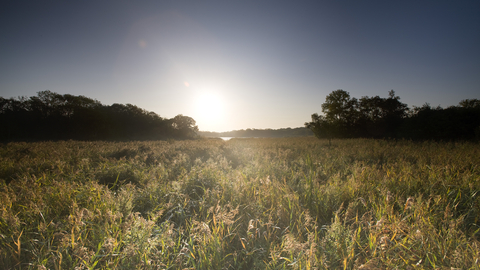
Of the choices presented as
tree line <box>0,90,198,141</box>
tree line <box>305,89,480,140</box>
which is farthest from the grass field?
tree line <box>0,90,198,141</box>

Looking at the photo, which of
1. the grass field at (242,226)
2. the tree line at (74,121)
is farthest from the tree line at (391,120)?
the tree line at (74,121)

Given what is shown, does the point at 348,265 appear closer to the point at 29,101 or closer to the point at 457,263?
the point at 457,263

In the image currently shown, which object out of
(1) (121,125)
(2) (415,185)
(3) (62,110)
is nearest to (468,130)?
(2) (415,185)

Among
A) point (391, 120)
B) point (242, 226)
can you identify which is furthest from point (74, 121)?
point (391, 120)

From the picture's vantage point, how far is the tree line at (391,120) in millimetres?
14992

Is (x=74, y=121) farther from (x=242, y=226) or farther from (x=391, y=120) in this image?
(x=391, y=120)

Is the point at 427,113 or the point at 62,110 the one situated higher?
the point at 62,110

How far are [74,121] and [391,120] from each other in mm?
43984

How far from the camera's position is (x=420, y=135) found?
17.9m

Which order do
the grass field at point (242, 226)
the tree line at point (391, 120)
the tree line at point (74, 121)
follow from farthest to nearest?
the tree line at point (74, 121)
the tree line at point (391, 120)
the grass field at point (242, 226)

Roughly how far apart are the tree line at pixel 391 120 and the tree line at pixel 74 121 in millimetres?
25367

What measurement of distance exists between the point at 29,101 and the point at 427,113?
48.9 metres

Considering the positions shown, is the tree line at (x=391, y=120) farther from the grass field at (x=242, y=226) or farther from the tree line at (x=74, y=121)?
the tree line at (x=74, y=121)

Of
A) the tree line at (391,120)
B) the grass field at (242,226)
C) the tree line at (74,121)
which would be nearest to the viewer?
Result: the grass field at (242,226)
